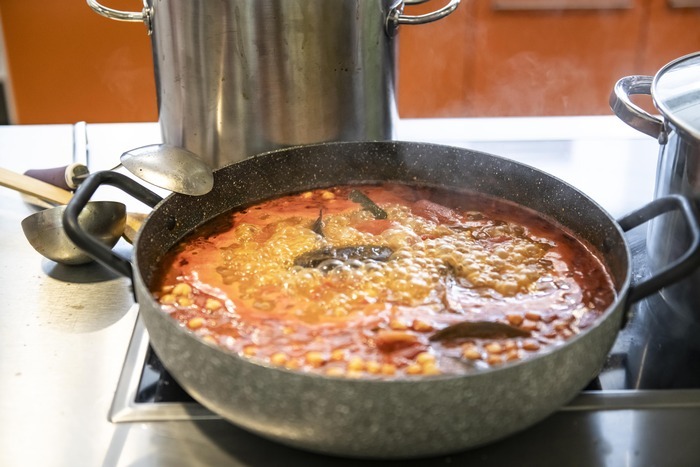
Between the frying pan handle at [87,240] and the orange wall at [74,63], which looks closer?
the frying pan handle at [87,240]

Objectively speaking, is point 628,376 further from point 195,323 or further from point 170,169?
point 170,169

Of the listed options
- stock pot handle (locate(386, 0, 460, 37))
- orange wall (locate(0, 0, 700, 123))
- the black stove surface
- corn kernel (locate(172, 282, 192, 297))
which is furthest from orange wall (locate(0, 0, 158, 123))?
the black stove surface

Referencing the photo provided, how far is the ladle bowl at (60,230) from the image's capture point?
1270mm

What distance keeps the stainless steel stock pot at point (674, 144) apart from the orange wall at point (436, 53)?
194cm

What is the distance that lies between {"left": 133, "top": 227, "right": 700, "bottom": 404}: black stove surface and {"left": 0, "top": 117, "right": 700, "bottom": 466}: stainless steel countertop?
0.15ft

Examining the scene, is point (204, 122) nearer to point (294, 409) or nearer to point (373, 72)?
point (373, 72)

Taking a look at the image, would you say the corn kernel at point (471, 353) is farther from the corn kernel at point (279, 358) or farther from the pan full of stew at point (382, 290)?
the corn kernel at point (279, 358)

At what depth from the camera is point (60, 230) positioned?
4.17 ft

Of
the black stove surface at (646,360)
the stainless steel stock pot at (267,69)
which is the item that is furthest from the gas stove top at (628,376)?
the stainless steel stock pot at (267,69)

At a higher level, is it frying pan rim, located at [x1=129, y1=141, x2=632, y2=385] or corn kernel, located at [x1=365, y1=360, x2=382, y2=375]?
frying pan rim, located at [x1=129, y1=141, x2=632, y2=385]

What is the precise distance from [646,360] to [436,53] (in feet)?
7.37

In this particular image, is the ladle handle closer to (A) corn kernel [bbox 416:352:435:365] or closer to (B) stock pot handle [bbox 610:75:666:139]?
(A) corn kernel [bbox 416:352:435:365]

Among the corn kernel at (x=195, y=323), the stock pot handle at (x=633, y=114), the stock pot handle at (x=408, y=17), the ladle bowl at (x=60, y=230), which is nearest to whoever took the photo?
the corn kernel at (x=195, y=323)

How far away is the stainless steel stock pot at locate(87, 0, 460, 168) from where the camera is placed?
129 centimetres
